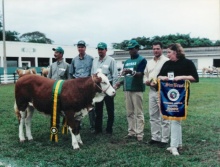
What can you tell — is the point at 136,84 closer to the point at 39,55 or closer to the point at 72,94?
the point at 72,94

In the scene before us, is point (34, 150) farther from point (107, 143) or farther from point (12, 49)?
point (12, 49)

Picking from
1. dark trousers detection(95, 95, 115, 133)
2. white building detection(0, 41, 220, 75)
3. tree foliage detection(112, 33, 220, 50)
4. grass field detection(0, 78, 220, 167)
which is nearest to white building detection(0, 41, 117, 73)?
white building detection(0, 41, 220, 75)

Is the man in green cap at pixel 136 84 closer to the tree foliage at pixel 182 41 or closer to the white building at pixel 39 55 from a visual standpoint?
the white building at pixel 39 55

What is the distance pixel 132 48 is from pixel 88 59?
152 cm

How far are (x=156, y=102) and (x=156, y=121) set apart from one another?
0.45m

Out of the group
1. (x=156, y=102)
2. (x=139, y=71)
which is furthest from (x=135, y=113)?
(x=139, y=71)

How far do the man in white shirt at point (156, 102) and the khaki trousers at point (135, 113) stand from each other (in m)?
0.55

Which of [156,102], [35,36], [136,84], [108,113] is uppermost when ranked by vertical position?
[35,36]

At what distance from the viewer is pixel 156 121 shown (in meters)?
7.43

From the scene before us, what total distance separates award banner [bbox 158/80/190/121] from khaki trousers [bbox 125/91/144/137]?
1313mm

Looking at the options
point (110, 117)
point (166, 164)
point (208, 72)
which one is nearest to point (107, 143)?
point (110, 117)

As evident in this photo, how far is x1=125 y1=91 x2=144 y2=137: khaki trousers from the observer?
7.95 meters

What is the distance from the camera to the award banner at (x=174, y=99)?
6.47m

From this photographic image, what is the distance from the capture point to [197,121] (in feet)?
33.8
